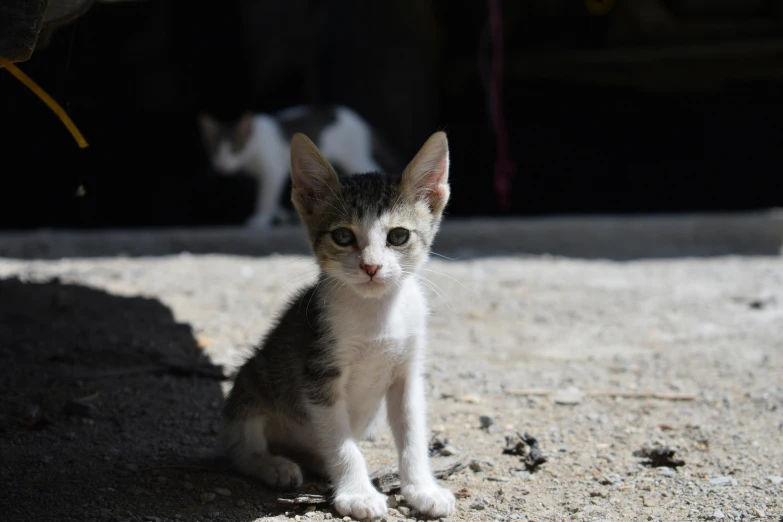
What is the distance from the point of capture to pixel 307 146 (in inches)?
120

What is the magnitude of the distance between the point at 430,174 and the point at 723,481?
1.58 meters

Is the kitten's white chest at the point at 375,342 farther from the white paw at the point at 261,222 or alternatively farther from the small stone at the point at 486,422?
the white paw at the point at 261,222

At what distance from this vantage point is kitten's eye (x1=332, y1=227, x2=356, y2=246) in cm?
299

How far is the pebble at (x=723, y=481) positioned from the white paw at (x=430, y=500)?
1.02 metres

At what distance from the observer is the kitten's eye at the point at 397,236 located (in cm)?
300

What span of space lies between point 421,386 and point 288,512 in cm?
66

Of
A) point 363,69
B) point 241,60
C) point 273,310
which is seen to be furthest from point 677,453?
point 241,60

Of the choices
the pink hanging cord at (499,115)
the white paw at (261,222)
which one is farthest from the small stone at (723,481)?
the white paw at (261,222)

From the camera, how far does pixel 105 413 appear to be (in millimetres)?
3643

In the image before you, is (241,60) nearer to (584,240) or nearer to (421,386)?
(584,240)

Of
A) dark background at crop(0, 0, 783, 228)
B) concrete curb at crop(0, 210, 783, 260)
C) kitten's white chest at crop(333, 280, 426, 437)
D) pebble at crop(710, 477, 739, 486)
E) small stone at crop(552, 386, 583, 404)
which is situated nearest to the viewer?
kitten's white chest at crop(333, 280, 426, 437)

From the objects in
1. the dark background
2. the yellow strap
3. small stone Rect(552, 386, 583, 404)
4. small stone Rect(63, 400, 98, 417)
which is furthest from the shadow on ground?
the dark background

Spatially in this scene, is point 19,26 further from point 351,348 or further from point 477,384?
point 477,384

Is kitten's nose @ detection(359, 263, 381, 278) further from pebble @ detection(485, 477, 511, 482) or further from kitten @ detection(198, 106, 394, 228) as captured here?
kitten @ detection(198, 106, 394, 228)
